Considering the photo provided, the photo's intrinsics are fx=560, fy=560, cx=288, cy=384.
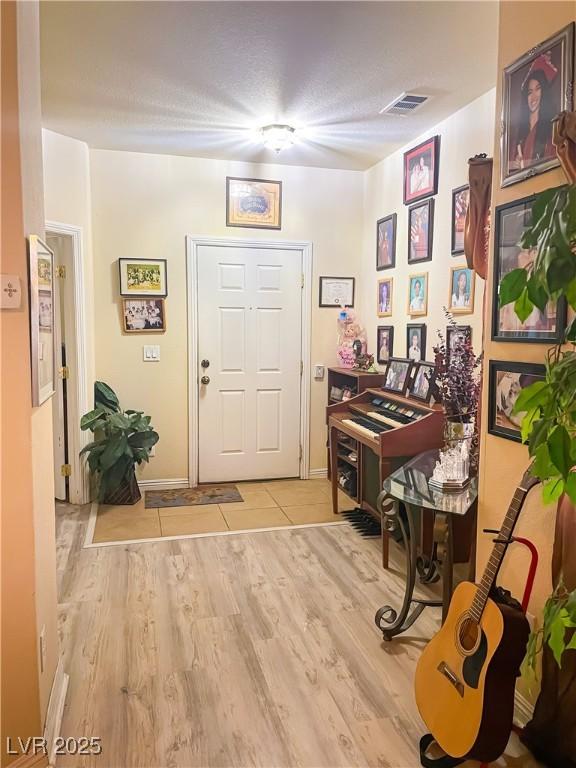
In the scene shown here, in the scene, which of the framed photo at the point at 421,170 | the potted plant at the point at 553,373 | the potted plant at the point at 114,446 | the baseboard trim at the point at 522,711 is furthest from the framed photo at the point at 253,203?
the baseboard trim at the point at 522,711

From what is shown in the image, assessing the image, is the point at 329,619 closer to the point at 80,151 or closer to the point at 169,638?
the point at 169,638

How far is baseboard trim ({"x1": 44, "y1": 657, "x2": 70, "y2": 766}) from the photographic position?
5.79ft

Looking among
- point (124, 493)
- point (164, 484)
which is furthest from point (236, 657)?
point (164, 484)

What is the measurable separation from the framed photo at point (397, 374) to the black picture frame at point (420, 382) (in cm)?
6

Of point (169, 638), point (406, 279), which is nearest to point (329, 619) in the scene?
point (169, 638)

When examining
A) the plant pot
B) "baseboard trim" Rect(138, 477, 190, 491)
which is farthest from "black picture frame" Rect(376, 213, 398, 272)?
the plant pot

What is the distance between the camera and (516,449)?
76.9 inches

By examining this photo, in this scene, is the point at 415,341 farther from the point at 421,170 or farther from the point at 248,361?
the point at 248,361

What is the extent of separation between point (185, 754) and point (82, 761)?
0.32 m

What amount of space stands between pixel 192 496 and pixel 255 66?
303 centimetres

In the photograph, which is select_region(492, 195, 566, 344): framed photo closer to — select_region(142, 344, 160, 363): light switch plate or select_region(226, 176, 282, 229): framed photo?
select_region(226, 176, 282, 229): framed photo

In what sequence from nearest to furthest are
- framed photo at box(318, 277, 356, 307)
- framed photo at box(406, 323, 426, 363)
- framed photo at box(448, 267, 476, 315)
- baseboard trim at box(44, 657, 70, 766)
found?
baseboard trim at box(44, 657, 70, 766) < framed photo at box(448, 267, 476, 315) < framed photo at box(406, 323, 426, 363) < framed photo at box(318, 277, 356, 307)

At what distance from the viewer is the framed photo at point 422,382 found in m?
3.50

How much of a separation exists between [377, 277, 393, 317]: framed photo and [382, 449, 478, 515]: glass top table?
1991 millimetres
